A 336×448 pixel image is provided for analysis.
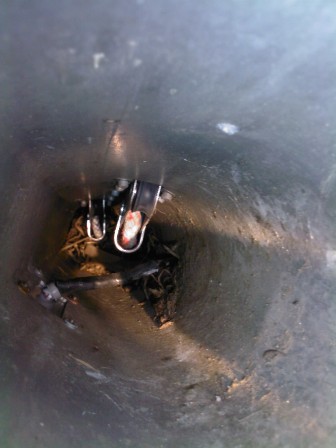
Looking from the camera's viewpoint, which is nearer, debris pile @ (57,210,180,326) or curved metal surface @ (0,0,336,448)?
curved metal surface @ (0,0,336,448)

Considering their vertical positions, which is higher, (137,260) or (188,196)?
(188,196)

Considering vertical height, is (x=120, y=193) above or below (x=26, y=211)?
above

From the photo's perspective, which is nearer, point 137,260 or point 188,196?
point 188,196

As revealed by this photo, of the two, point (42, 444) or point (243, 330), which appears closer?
point (42, 444)

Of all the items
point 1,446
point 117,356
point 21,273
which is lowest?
point 1,446

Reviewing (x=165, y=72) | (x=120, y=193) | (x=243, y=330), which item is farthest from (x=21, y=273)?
(x=165, y=72)

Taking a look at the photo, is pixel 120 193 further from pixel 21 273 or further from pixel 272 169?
pixel 272 169

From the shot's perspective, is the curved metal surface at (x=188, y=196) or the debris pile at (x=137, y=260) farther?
the debris pile at (x=137, y=260)

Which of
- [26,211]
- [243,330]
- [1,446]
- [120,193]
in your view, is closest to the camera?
[1,446]
